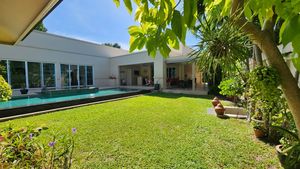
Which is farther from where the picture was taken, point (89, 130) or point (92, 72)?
point (92, 72)

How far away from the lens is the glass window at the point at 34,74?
16.2 meters

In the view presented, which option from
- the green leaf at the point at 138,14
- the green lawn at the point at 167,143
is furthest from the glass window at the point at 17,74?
the green leaf at the point at 138,14

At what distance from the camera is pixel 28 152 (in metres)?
2.22

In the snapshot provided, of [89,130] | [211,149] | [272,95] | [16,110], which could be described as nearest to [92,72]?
[16,110]

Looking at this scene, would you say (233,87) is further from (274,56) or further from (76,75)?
(76,75)

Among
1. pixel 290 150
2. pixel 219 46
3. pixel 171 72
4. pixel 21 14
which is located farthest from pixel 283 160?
pixel 171 72

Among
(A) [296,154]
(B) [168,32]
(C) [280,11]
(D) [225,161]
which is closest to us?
(C) [280,11]

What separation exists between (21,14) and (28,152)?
1744 millimetres

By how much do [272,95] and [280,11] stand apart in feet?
7.22

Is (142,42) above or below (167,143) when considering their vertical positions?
above

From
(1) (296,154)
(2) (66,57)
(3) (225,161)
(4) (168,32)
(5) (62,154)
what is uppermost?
(2) (66,57)

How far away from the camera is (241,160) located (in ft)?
12.1

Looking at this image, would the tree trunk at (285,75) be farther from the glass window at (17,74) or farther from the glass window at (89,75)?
the glass window at (89,75)

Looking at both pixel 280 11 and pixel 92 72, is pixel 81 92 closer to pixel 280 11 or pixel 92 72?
pixel 92 72
